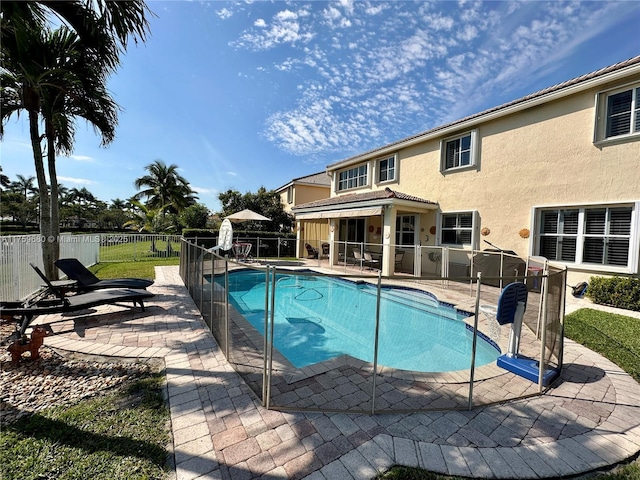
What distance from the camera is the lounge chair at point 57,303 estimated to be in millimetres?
5008

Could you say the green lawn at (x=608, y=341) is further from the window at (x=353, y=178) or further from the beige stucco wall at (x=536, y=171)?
the window at (x=353, y=178)

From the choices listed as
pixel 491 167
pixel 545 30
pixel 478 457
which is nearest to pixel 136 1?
pixel 478 457

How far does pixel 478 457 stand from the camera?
292 cm

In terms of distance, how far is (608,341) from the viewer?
6.29 m

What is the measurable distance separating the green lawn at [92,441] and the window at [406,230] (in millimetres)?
15792

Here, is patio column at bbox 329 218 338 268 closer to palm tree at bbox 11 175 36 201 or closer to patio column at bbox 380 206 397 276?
patio column at bbox 380 206 397 276

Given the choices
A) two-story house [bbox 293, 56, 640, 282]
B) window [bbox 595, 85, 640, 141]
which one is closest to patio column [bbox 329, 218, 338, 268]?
two-story house [bbox 293, 56, 640, 282]

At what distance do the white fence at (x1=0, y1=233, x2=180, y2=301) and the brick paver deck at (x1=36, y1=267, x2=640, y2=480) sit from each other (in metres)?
5.55

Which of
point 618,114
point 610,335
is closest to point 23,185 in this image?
point 610,335

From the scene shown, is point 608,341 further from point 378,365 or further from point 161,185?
point 161,185

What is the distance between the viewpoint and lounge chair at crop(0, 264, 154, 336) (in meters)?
5.01

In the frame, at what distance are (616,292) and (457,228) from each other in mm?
6563

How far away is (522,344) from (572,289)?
670 cm

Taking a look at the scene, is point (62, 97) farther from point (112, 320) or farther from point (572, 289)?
point (572, 289)
